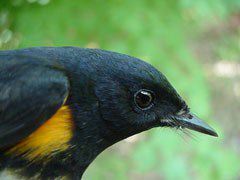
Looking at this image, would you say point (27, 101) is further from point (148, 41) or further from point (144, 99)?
point (148, 41)

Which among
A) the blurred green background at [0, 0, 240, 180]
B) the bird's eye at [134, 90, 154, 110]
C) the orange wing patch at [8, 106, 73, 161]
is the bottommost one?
the blurred green background at [0, 0, 240, 180]

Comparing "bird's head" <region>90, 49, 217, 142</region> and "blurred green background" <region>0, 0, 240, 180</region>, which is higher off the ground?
"bird's head" <region>90, 49, 217, 142</region>

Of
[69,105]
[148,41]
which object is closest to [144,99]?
[69,105]

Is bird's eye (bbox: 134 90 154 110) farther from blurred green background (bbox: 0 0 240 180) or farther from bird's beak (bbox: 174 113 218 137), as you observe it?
blurred green background (bbox: 0 0 240 180)

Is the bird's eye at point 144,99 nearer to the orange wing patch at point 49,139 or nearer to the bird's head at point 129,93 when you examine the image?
the bird's head at point 129,93

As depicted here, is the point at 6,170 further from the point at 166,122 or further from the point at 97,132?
the point at 166,122

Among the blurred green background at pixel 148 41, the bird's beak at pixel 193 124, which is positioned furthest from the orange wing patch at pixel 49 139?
the blurred green background at pixel 148 41

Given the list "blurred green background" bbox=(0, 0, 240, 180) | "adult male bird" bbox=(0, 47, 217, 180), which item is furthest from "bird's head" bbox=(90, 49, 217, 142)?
"blurred green background" bbox=(0, 0, 240, 180)
